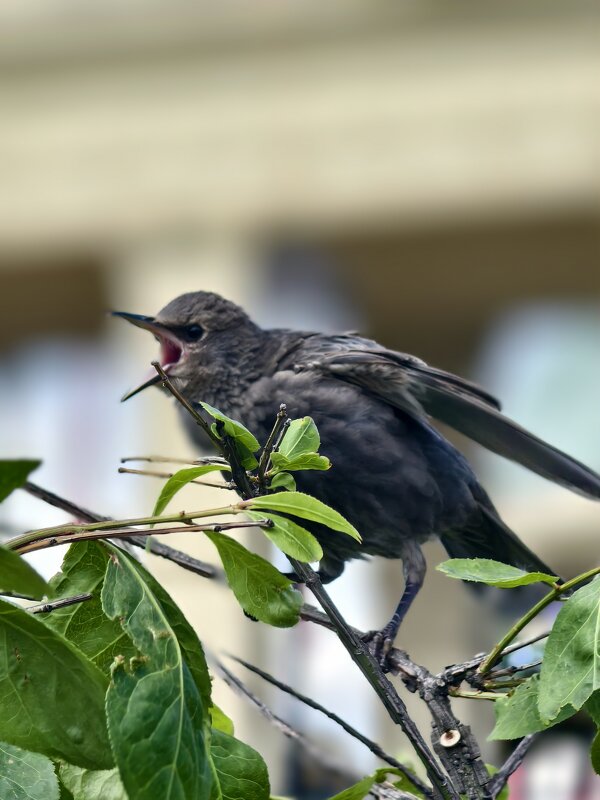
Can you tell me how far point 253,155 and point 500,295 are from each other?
6.02 ft

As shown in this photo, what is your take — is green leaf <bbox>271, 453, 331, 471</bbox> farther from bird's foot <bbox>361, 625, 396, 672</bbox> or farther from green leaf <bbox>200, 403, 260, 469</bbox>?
bird's foot <bbox>361, 625, 396, 672</bbox>

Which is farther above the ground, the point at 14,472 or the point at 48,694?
the point at 14,472

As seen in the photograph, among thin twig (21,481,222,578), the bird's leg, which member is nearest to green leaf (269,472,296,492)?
thin twig (21,481,222,578)

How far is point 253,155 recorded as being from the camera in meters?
6.86

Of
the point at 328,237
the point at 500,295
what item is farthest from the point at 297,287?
the point at 500,295

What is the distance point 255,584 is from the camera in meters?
0.93

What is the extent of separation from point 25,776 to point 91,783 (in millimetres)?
54

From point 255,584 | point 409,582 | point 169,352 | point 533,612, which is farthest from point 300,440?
point 169,352

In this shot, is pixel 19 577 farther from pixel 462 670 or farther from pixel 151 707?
pixel 462 670

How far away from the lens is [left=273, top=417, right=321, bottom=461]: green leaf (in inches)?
38.5

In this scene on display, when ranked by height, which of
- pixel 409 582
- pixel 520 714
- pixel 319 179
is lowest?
pixel 409 582

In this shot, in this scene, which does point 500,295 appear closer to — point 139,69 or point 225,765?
point 139,69

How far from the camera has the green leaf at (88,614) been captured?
3.07 ft

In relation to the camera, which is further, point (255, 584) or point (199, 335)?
point (199, 335)
